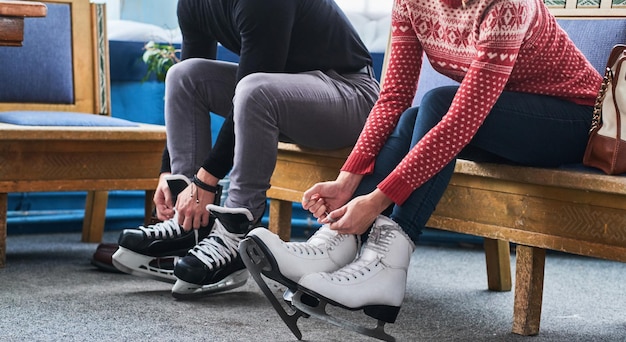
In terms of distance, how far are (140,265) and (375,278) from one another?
656 mm

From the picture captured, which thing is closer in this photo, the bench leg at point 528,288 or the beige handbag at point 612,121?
the beige handbag at point 612,121

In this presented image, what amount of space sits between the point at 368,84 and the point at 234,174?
1.34ft

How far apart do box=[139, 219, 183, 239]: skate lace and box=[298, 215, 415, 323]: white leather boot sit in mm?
565

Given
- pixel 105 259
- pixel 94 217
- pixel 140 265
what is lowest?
pixel 94 217

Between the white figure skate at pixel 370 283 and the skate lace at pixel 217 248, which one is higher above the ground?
the white figure skate at pixel 370 283

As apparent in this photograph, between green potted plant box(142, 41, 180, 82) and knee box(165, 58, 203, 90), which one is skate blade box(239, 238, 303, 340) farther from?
green potted plant box(142, 41, 180, 82)

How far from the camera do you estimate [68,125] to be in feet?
7.80

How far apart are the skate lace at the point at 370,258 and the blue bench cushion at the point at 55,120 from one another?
44.1 inches

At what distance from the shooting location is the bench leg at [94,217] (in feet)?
9.29

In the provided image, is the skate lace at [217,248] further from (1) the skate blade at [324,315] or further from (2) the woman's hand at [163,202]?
(1) the skate blade at [324,315]

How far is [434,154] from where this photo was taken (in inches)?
58.7

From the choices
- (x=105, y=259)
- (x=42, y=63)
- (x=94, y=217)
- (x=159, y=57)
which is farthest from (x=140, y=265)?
(x=159, y=57)

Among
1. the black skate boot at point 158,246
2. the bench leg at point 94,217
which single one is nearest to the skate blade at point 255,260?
the black skate boot at point 158,246

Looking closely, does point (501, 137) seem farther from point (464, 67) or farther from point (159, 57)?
point (159, 57)
